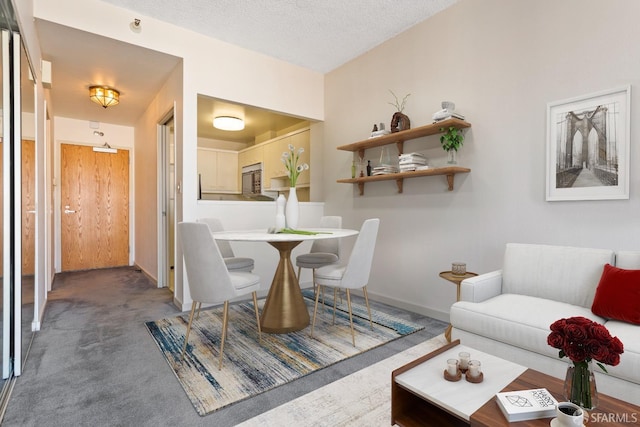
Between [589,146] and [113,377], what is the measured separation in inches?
133

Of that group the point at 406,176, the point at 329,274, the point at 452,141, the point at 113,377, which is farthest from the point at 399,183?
the point at 113,377

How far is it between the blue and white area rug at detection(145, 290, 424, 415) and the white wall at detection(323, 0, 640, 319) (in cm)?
78

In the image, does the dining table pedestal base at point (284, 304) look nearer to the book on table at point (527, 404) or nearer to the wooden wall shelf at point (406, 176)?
the wooden wall shelf at point (406, 176)

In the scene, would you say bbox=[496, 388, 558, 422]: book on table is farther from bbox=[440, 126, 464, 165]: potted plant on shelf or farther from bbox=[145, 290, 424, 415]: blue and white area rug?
bbox=[440, 126, 464, 165]: potted plant on shelf

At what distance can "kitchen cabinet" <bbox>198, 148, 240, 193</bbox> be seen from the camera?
679cm

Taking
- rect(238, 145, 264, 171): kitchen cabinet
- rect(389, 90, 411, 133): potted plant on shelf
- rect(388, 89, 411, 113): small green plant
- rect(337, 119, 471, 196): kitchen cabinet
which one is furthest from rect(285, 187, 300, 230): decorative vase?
rect(238, 145, 264, 171): kitchen cabinet

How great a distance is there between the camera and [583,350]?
970mm

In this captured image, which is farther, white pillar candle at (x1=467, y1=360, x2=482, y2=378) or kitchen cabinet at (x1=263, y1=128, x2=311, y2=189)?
kitchen cabinet at (x1=263, y1=128, x2=311, y2=189)

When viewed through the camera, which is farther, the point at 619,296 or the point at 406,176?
the point at 406,176

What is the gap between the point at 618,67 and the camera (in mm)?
2053

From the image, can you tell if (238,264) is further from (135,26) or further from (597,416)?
(597,416)

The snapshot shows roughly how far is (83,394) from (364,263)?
1902mm

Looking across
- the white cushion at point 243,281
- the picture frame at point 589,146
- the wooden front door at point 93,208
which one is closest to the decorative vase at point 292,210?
the white cushion at point 243,281

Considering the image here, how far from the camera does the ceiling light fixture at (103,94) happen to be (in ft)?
13.4
